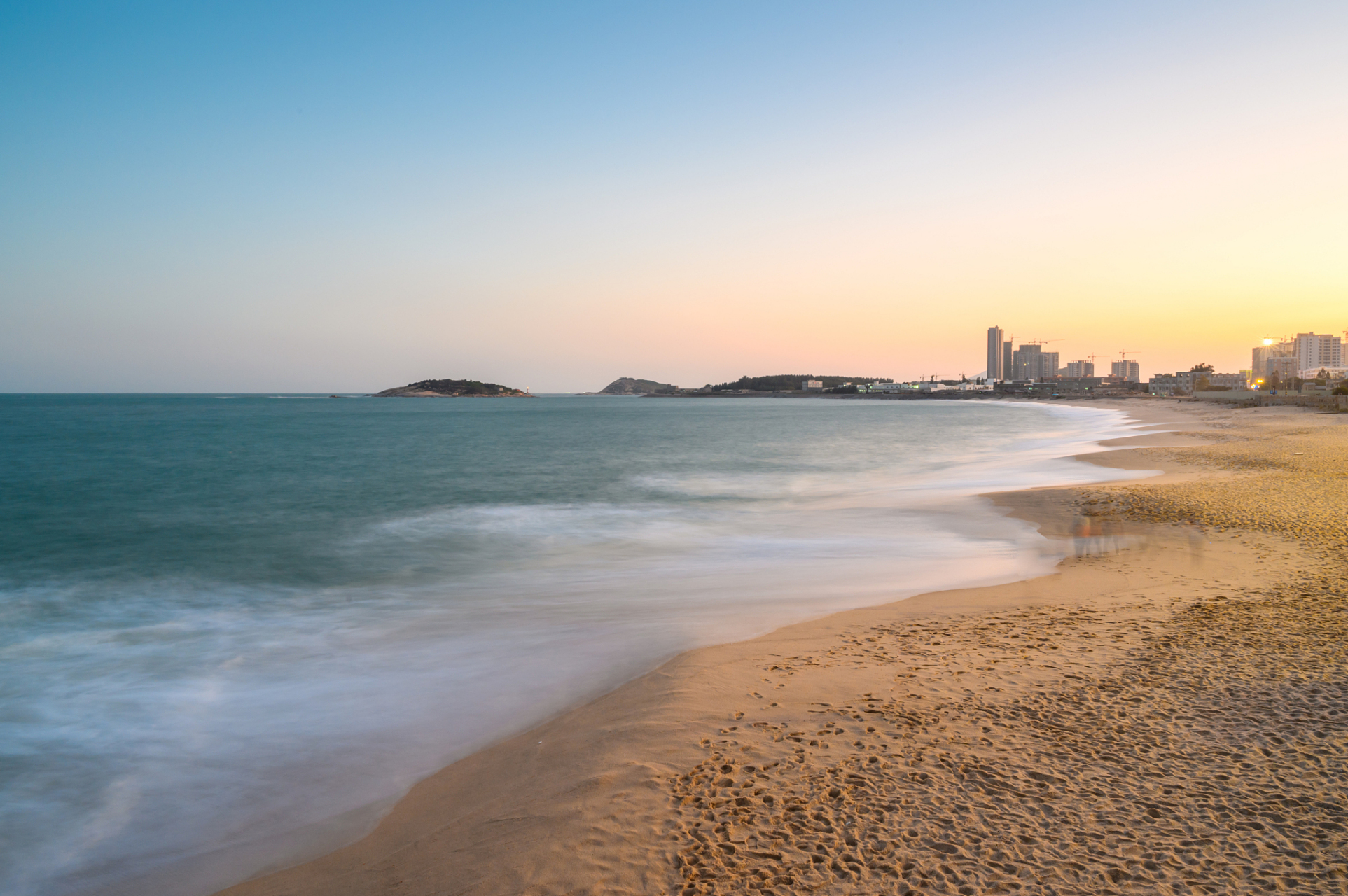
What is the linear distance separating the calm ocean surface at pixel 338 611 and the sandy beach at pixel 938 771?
1.13m

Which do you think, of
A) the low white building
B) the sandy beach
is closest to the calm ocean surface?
the sandy beach

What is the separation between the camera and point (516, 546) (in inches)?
715

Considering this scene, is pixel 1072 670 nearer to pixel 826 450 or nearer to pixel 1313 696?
pixel 1313 696

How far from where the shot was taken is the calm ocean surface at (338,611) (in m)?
6.09

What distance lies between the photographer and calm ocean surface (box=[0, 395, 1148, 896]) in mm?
6086

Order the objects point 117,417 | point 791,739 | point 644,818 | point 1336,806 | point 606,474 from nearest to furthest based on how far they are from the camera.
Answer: point 1336,806 → point 644,818 → point 791,739 → point 606,474 → point 117,417

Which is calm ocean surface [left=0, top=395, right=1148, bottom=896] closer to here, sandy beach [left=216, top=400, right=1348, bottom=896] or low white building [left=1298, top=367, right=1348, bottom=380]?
sandy beach [left=216, top=400, right=1348, bottom=896]

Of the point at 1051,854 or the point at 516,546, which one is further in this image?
the point at 516,546

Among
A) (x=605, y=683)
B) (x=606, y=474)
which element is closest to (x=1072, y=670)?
(x=605, y=683)

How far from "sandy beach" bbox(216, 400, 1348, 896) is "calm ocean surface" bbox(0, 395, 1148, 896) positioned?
113cm

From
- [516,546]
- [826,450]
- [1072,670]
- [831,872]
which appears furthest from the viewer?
[826,450]

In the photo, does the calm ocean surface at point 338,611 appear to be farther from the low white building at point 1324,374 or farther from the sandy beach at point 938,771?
the low white building at point 1324,374

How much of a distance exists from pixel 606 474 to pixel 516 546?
17091mm

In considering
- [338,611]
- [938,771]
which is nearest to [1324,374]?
[938,771]
